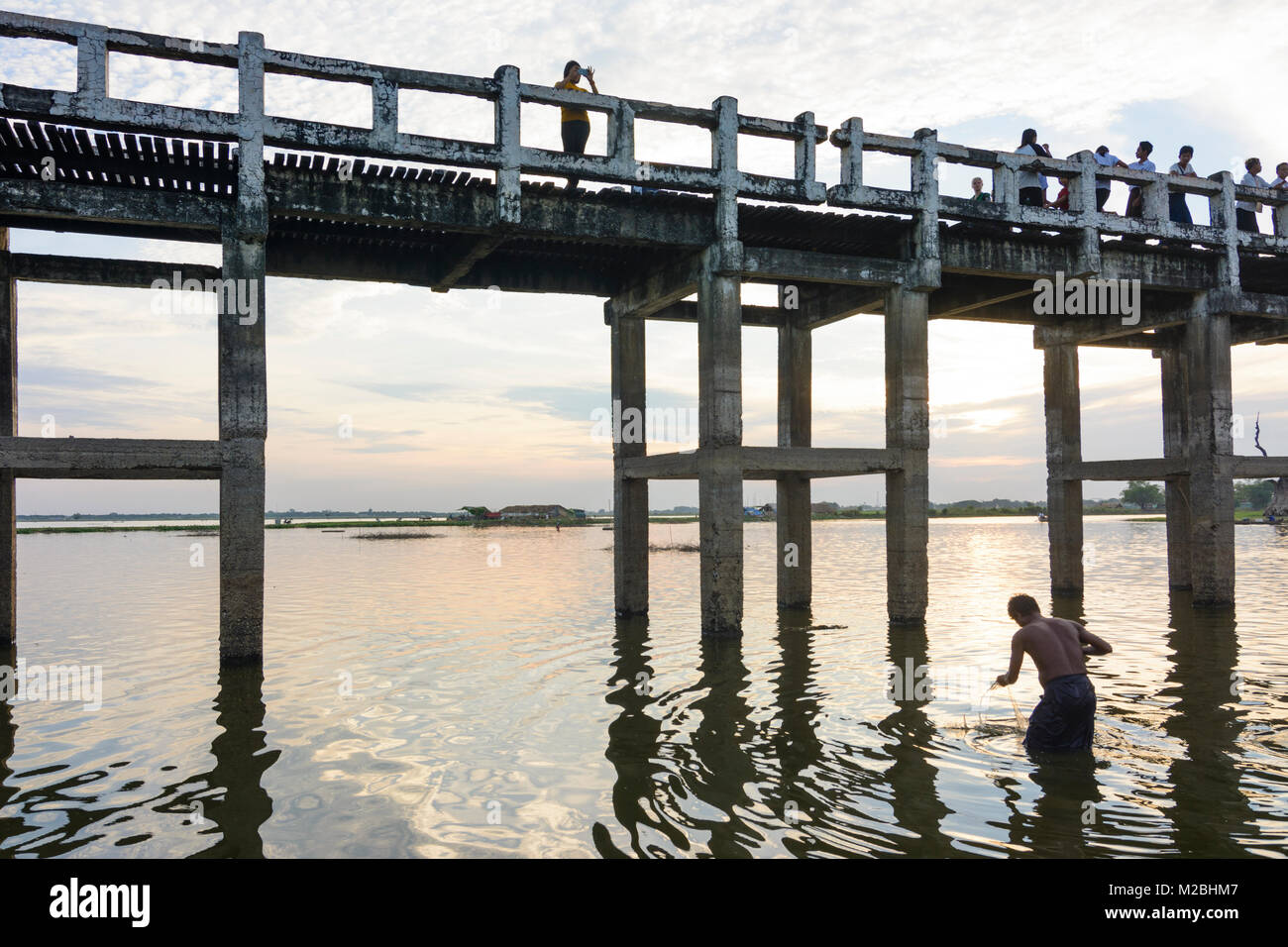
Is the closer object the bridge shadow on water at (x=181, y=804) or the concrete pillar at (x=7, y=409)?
the bridge shadow on water at (x=181, y=804)

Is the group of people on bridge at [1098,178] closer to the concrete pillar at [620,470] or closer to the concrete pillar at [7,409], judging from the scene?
the concrete pillar at [620,470]

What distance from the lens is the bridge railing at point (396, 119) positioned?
39.6ft

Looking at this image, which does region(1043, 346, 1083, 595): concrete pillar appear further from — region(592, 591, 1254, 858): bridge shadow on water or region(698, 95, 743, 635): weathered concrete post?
region(592, 591, 1254, 858): bridge shadow on water

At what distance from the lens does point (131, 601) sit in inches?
915

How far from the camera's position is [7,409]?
14750mm

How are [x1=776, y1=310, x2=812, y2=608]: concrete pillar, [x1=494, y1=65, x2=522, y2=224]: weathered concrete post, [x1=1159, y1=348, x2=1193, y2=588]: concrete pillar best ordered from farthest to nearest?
1. [x1=1159, y1=348, x2=1193, y2=588]: concrete pillar
2. [x1=776, y1=310, x2=812, y2=608]: concrete pillar
3. [x1=494, y1=65, x2=522, y2=224]: weathered concrete post

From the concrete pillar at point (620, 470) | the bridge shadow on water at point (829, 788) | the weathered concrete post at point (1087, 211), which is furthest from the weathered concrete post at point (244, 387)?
the weathered concrete post at point (1087, 211)

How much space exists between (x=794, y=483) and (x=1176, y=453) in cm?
1074

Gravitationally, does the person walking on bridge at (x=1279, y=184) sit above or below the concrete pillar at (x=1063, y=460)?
above

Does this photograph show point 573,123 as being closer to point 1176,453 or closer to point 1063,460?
point 1063,460

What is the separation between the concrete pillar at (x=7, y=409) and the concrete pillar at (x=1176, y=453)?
929 inches

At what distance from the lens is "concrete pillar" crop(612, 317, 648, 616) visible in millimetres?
18531

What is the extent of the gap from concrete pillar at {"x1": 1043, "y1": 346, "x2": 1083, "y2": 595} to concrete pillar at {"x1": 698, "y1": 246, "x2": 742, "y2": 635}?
10.5m

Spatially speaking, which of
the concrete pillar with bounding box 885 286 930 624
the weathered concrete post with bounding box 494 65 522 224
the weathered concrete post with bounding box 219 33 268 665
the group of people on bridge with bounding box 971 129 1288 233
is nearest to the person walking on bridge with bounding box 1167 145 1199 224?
the group of people on bridge with bounding box 971 129 1288 233
